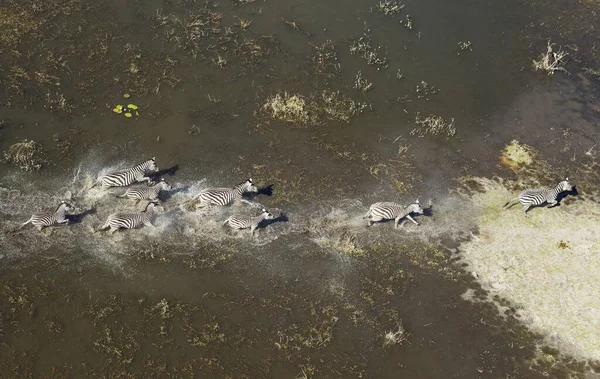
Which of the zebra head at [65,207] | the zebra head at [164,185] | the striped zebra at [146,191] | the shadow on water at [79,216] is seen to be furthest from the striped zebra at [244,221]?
the zebra head at [65,207]

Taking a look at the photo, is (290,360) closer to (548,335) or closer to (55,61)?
(548,335)

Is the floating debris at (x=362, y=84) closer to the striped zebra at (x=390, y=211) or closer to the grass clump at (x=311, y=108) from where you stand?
the grass clump at (x=311, y=108)

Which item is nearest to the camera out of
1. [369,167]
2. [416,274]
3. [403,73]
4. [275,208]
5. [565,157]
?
[416,274]

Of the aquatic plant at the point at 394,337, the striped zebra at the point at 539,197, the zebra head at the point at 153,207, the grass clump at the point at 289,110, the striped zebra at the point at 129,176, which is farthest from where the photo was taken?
the grass clump at the point at 289,110

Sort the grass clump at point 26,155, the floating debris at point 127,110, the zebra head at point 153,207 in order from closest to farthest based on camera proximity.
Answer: the zebra head at point 153,207
the grass clump at point 26,155
the floating debris at point 127,110

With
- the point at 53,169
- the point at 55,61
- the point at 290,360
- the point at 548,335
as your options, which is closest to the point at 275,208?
the point at 290,360

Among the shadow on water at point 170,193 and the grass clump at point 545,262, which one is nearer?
the grass clump at point 545,262

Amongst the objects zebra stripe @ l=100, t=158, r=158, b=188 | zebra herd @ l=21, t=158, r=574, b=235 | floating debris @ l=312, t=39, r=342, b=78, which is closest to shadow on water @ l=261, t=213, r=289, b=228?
zebra herd @ l=21, t=158, r=574, b=235
